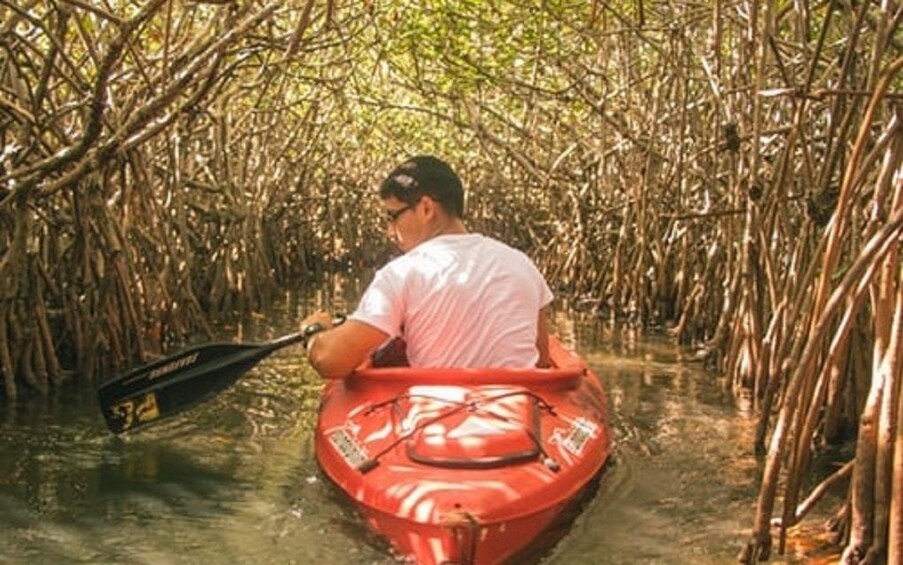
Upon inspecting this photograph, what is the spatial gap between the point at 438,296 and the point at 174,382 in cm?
139

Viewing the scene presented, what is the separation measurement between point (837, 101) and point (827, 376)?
1.18 meters

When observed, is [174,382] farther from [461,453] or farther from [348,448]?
[461,453]

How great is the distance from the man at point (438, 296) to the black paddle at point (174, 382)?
67cm

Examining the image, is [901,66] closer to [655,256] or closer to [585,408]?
[585,408]

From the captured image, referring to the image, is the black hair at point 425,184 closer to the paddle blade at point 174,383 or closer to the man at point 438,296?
the man at point 438,296

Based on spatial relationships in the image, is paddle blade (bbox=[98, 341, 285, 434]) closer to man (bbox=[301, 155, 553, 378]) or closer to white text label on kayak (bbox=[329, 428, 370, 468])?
man (bbox=[301, 155, 553, 378])

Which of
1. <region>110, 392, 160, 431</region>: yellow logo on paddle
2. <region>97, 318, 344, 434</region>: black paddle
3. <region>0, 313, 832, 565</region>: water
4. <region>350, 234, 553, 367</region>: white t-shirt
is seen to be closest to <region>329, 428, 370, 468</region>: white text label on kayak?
<region>0, 313, 832, 565</region>: water

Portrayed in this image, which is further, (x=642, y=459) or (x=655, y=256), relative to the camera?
(x=655, y=256)

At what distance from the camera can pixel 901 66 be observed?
9.76ft

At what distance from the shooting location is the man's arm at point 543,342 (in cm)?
466

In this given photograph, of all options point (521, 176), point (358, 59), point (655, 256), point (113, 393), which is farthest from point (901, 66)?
point (521, 176)

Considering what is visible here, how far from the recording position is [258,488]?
15.3 feet

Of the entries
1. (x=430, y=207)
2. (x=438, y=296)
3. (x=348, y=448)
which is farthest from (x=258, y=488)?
(x=430, y=207)

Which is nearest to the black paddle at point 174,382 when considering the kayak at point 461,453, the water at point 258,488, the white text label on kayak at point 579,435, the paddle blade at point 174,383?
the paddle blade at point 174,383
